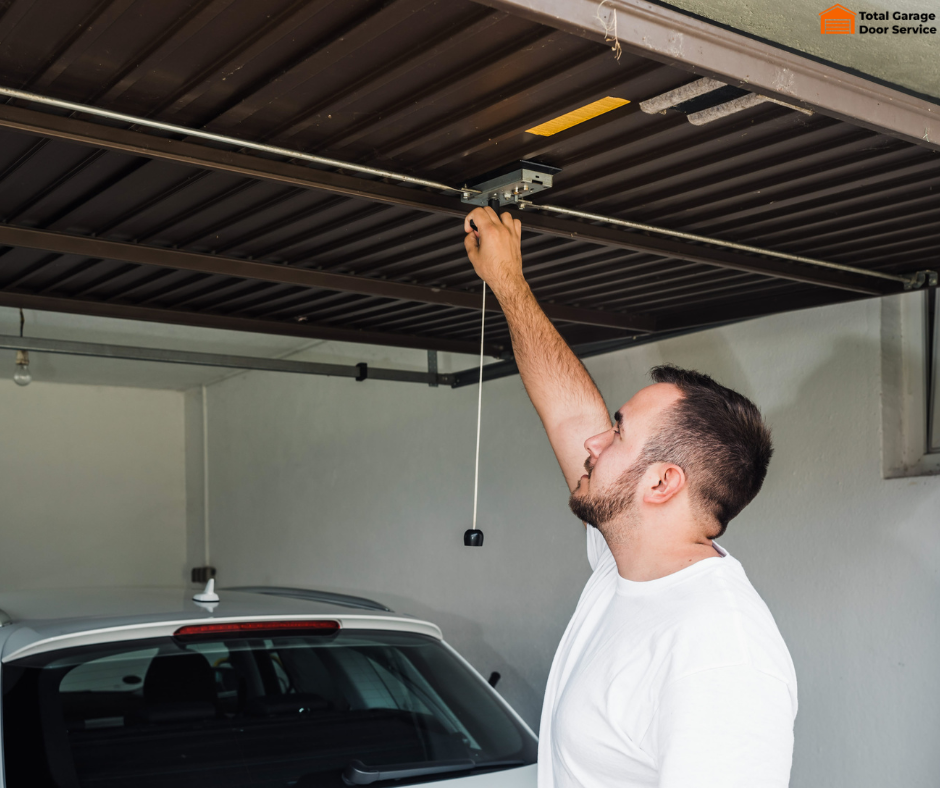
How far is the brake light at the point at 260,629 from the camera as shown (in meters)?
2.63

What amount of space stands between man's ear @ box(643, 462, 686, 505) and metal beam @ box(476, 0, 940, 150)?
0.82m

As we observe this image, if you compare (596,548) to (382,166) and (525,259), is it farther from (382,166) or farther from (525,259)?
(525,259)

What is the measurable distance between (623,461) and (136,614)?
1609 mm

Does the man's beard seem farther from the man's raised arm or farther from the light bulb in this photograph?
the light bulb

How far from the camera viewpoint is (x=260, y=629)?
107 inches

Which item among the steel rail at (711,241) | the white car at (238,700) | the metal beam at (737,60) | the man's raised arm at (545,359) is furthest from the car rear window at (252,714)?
the metal beam at (737,60)

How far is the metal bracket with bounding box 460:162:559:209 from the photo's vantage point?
2615mm

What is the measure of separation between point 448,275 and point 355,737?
197 centimetres

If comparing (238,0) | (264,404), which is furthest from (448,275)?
(264,404)

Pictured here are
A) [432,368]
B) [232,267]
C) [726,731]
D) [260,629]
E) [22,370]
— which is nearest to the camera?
[726,731]

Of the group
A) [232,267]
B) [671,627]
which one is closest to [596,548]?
[671,627]

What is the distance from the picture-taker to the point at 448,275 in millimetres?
3879

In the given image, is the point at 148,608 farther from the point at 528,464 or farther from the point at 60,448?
the point at 60,448

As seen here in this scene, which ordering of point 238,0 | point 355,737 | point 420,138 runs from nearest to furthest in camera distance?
point 238,0 → point 420,138 → point 355,737
